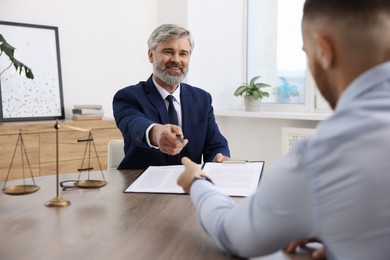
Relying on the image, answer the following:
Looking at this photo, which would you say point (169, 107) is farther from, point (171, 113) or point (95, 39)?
point (95, 39)

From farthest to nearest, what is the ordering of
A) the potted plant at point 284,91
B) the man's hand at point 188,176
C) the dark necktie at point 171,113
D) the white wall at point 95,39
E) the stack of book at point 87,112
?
the potted plant at point 284,91, the white wall at point 95,39, the stack of book at point 87,112, the dark necktie at point 171,113, the man's hand at point 188,176

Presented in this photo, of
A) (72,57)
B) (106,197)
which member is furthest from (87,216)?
(72,57)

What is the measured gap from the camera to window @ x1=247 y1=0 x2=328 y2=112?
425 centimetres

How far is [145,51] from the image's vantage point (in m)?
4.38

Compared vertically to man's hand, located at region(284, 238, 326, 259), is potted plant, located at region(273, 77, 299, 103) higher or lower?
higher

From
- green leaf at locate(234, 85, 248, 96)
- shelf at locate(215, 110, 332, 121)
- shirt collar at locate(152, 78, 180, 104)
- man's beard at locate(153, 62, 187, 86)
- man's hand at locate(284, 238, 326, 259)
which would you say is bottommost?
shelf at locate(215, 110, 332, 121)

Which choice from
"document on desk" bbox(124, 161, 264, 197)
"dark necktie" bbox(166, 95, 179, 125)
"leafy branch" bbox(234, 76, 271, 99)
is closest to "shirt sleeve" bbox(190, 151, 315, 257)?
Result: "document on desk" bbox(124, 161, 264, 197)

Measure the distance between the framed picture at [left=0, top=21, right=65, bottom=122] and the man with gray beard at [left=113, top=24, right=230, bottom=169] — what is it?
4.89 ft

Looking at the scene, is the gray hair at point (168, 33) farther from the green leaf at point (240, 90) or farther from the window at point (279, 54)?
the window at point (279, 54)

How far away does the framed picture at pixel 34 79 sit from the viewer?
11.3ft

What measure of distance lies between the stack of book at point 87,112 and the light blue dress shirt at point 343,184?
3.01 m

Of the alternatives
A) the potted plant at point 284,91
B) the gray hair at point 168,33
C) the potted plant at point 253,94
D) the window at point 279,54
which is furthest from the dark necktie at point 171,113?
the potted plant at point 284,91

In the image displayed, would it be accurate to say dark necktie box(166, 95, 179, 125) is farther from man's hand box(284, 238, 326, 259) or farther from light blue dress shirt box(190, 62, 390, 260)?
light blue dress shirt box(190, 62, 390, 260)

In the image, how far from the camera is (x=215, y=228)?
0.92 meters
